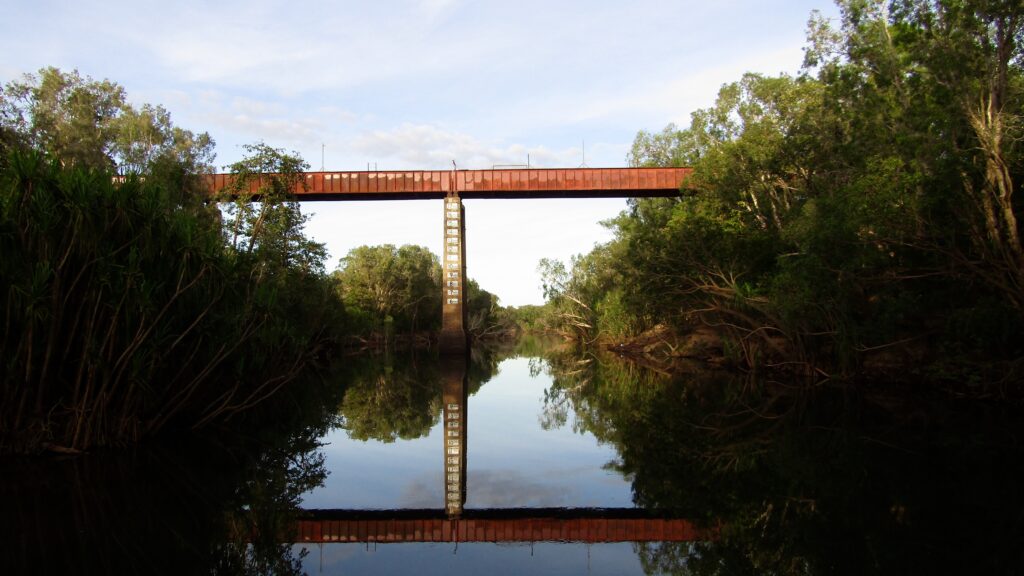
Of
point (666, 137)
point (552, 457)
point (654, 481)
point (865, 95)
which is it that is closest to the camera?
point (654, 481)

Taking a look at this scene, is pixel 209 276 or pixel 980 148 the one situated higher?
pixel 980 148

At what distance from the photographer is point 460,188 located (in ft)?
112

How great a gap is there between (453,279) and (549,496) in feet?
88.0

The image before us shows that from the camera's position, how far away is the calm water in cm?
540

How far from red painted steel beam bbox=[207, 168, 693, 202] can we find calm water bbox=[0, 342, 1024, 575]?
20537 mm

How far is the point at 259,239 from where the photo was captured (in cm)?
2530

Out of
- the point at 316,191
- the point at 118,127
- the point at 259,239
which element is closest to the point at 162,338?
the point at 259,239

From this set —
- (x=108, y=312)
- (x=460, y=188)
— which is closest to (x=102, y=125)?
(x=460, y=188)

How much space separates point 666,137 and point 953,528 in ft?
135

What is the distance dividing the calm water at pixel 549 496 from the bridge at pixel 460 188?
2044 cm

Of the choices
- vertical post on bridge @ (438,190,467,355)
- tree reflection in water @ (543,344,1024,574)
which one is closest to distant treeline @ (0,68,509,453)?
tree reflection in water @ (543,344,1024,574)

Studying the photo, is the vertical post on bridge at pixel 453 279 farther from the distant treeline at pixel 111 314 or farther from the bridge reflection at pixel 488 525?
the bridge reflection at pixel 488 525

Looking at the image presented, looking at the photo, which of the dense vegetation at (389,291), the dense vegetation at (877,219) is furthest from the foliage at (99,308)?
→ the dense vegetation at (389,291)

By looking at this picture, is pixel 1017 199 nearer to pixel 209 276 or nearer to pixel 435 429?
pixel 435 429
